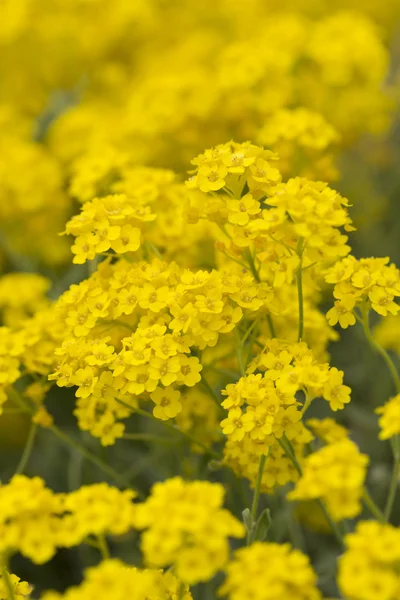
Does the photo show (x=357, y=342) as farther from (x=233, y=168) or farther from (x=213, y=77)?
(x=233, y=168)

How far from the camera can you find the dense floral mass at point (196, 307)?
659mm

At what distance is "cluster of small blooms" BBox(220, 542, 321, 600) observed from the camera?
59cm

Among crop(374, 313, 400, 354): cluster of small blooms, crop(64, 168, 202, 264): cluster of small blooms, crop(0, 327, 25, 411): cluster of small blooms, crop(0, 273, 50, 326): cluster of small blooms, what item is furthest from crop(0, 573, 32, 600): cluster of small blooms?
crop(374, 313, 400, 354): cluster of small blooms

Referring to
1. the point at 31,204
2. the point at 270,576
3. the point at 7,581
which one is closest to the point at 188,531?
the point at 270,576

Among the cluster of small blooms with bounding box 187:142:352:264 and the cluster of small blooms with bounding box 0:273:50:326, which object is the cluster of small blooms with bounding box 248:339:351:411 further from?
the cluster of small blooms with bounding box 0:273:50:326

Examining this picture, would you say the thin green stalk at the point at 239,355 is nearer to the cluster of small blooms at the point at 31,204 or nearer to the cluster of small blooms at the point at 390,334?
the cluster of small blooms at the point at 390,334

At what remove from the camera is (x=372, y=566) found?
59 centimetres

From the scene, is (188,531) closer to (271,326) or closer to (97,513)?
(97,513)

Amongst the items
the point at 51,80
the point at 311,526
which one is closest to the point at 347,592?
the point at 311,526

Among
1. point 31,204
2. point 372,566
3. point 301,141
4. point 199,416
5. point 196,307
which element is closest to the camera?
point 372,566

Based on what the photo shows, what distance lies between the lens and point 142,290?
2.79 ft

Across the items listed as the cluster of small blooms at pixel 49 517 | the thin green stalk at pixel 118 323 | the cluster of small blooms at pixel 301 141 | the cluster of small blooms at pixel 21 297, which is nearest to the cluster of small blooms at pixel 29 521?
the cluster of small blooms at pixel 49 517

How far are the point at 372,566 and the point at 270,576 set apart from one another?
0.24ft

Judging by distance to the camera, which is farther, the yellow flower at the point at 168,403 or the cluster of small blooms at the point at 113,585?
the yellow flower at the point at 168,403
